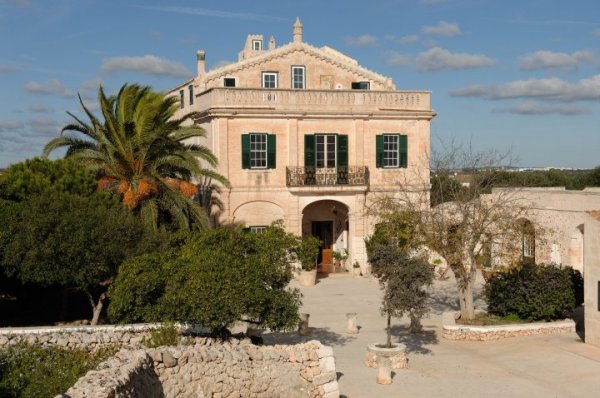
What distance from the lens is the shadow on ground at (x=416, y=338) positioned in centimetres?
2114

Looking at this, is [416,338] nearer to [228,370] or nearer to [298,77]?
[228,370]

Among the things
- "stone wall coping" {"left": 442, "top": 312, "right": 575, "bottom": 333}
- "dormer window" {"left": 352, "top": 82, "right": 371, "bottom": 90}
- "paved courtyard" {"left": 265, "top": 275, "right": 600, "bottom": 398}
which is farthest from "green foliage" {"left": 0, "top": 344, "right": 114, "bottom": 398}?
"dormer window" {"left": 352, "top": 82, "right": 371, "bottom": 90}

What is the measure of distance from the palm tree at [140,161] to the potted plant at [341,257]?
9631mm

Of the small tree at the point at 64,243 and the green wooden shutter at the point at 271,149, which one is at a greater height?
the green wooden shutter at the point at 271,149

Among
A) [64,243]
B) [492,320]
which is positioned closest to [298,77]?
[492,320]

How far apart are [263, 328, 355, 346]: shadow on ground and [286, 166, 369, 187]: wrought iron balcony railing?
11514 mm

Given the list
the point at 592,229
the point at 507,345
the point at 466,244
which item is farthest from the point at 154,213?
the point at 592,229

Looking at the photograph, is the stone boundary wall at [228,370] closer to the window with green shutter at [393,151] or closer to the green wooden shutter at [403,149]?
the window with green shutter at [393,151]

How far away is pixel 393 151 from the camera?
3497 cm

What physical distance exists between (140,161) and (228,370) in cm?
1247

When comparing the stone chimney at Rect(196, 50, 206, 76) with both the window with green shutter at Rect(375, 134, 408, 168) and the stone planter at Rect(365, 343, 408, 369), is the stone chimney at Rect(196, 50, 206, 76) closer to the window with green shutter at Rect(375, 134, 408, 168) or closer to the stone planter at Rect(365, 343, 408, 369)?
the window with green shutter at Rect(375, 134, 408, 168)

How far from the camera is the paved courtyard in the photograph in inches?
676

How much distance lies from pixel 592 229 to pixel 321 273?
17.0 metres

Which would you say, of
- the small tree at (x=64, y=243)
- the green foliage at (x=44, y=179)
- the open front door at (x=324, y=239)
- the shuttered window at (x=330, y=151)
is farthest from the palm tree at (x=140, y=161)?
the open front door at (x=324, y=239)
